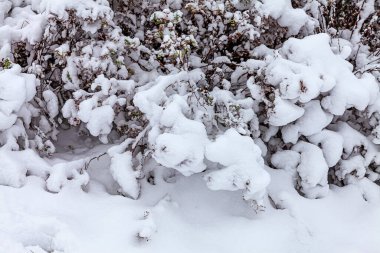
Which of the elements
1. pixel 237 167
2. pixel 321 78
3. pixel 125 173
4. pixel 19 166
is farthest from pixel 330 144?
pixel 19 166

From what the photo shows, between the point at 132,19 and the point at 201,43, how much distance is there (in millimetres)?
504

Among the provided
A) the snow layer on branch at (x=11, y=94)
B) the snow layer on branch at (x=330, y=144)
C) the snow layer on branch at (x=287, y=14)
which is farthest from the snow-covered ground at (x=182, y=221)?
the snow layer on branch at (x=287, y=14)

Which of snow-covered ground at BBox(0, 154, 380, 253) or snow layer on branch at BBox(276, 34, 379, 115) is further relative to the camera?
snow layer on branch at BBox(276, 34, 379, 115)

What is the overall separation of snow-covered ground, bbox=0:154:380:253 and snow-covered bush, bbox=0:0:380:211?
0.10m

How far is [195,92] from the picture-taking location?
2.82 m

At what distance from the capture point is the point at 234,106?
2.73 metres

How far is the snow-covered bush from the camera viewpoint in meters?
2.55

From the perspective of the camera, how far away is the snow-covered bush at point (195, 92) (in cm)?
255

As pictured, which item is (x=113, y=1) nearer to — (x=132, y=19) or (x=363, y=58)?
(x=132, y=19)

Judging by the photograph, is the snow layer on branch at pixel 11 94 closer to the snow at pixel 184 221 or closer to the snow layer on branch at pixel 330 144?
the snow at pixel 184 221

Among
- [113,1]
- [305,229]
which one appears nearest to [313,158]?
[305,229]

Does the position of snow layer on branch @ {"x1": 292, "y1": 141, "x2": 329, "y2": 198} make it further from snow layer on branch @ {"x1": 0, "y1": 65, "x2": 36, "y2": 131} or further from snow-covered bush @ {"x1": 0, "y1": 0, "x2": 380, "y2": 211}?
snow layer on branch @ {"x1": 0, "y1": 65, "x2": 36, "y2": 131}

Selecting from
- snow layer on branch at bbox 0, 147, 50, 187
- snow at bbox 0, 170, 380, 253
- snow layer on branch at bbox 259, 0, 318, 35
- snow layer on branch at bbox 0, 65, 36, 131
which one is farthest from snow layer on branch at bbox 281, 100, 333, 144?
snow layer on branch at bbox 0, 65, 36, 131

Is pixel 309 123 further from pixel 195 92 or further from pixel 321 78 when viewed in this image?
pixel 195 92
